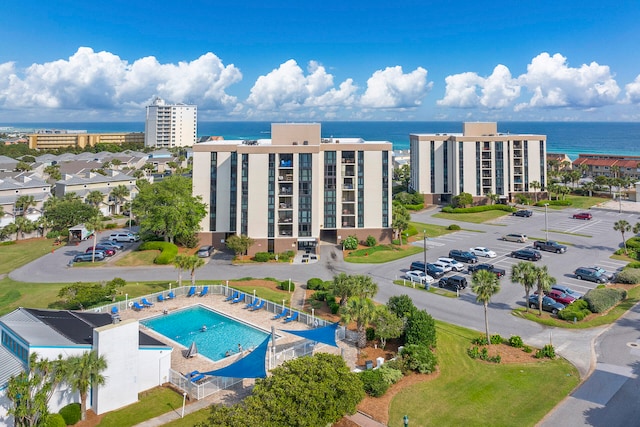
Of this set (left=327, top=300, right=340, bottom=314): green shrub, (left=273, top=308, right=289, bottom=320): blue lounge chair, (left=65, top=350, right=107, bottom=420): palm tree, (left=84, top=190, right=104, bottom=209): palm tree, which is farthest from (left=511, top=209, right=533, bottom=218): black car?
(left=84, top=190, right=104, bottom=209): palm tree

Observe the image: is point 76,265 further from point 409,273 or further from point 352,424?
point 352,424

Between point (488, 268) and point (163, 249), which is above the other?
point (163, 249)

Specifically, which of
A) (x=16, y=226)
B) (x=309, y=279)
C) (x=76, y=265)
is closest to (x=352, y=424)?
(x=309, y=279)

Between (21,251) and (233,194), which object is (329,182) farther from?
(21,251)

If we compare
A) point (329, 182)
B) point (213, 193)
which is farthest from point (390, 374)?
point (213, 193)

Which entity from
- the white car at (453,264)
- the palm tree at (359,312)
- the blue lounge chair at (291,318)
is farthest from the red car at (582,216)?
the palm tree at (359,312)

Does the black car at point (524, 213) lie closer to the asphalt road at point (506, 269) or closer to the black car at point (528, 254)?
the asphalt road at point (506, 269)
